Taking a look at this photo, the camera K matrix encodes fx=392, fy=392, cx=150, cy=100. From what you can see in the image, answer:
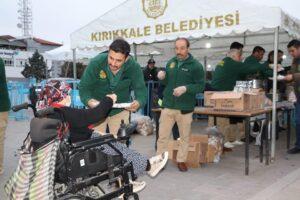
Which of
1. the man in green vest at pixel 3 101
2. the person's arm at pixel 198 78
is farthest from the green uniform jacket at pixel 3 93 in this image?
the person's arm at pixel 198 78

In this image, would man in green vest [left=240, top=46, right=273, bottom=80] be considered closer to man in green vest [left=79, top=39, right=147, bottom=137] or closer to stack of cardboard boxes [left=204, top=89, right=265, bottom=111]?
stack of cardboard boxes [left=204, top=89, right=265, bottom=111]

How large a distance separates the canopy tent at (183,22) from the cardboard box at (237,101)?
0.49 meters

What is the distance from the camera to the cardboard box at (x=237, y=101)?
5.76 metres

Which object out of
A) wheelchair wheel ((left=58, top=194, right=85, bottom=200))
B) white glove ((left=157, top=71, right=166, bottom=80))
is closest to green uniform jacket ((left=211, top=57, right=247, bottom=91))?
white glove ((left=157, top=71, right=166, bottom=80))

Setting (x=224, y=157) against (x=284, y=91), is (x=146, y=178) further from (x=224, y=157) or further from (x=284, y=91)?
(x=284, y=91)

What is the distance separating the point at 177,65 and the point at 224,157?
2.07m

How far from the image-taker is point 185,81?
5855mm

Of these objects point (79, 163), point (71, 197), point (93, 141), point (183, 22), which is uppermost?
point (183, 22)

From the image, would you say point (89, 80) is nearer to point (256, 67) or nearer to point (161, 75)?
point (161, 75)

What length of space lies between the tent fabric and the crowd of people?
2.65 ft

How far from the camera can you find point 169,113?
5.88 metres

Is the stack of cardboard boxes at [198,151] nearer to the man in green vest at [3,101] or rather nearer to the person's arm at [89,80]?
the person's arm at [89,80]

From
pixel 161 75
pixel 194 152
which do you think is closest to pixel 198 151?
pixel 194 152

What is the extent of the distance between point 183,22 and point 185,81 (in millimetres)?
1414
